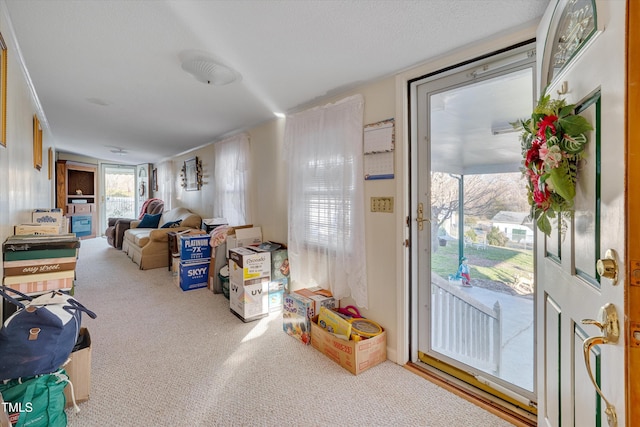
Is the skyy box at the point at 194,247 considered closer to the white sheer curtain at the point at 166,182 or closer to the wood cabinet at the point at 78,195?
the white sheer curtain at the point at 166,182

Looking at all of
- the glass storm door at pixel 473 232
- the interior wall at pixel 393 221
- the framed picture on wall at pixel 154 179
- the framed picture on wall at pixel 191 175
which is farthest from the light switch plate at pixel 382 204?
the framed picture on wall at pixel 154 179

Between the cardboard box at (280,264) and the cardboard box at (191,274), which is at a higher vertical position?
the cardboard box at (280,264)

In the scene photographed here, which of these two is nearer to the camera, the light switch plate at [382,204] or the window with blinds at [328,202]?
the light switch plate at [382,204]

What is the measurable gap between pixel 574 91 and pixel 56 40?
2.65 meters

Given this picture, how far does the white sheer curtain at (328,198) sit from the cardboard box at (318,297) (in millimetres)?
65

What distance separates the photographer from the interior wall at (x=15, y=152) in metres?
1.54

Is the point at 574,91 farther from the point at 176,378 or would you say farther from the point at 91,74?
the point at 91,74

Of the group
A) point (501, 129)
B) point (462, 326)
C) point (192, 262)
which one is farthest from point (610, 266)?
point (192, 262)

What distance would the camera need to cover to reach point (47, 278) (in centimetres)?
161

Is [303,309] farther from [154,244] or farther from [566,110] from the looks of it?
[154,244]

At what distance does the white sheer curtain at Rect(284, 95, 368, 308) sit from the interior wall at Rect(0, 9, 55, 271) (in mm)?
1925

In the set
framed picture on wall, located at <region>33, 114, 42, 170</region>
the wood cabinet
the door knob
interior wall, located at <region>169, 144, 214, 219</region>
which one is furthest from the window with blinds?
the wood cabinet

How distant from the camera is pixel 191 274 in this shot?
140 inches

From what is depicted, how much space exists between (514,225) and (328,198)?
137cm
